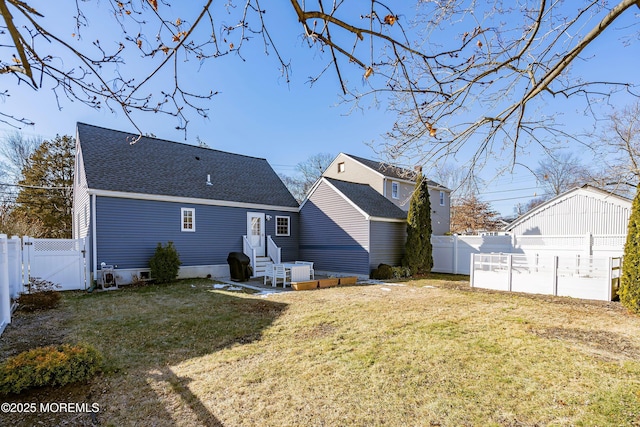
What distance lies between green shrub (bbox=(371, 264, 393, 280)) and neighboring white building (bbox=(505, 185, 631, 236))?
1002 centimetres

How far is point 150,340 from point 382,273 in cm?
961

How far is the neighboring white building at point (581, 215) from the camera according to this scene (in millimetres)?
14789

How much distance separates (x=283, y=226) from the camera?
16094 mm

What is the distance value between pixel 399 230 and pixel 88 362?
518 inches

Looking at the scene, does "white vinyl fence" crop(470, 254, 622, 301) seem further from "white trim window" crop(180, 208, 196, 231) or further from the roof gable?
"white trim window" crop(180, 208, 196, 231)

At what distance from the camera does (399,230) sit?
15148 mm

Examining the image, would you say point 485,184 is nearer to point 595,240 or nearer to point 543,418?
point 543,418

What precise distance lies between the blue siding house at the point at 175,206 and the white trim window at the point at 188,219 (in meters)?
0.04

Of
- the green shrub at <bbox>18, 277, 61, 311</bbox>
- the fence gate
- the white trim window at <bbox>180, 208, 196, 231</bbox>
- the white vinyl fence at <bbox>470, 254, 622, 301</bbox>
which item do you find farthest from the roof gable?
the fence gate

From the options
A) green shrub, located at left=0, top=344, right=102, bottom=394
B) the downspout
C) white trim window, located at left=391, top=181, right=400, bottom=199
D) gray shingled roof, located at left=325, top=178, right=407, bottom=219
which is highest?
white trim window, located at left=391, top=181, right=400, bottom=199

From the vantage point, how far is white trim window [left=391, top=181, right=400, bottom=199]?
21.1 m

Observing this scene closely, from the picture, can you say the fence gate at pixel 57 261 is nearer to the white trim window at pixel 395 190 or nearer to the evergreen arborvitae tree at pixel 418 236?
the evergreen arborvitae tree at pixel 418 236

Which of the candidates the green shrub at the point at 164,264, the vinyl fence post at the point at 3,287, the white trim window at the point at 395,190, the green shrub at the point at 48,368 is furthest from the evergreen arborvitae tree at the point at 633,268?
the white trim window at the point at 395,190

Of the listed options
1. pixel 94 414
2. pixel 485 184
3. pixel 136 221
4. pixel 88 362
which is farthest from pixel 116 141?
pixel 485 184
